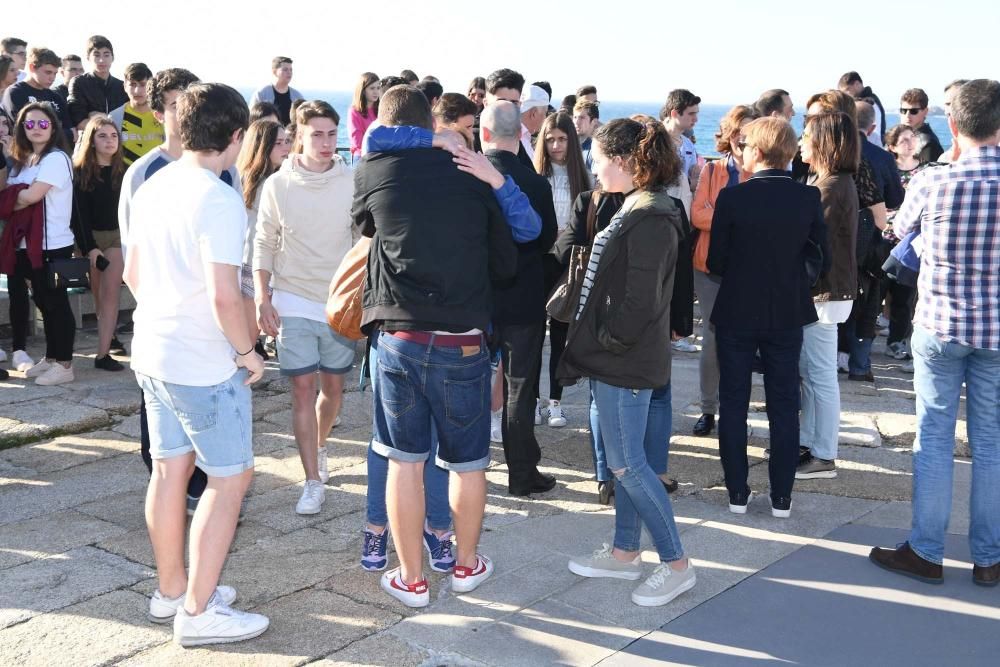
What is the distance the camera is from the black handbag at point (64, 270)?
6.88m

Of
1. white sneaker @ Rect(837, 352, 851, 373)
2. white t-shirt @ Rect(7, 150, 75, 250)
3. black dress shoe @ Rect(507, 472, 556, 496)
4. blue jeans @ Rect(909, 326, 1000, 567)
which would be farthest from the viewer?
white sneaker @ Rect(837, 352, 851, 373)

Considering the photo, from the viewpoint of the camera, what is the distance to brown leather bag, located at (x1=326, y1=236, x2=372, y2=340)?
4211 millimetres

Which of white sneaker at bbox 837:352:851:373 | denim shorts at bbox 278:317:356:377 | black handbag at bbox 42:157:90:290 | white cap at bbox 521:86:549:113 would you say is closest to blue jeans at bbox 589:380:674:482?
denim shorts at bbox 278:317:356:377

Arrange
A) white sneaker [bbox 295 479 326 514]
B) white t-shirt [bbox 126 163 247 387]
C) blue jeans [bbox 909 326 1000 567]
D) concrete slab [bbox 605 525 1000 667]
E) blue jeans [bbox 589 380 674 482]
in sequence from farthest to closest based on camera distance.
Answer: white sneaker [bbox 295 479 326 514] < blue jeans [bbox 589 380 674 482] < blue jeans [bbox 909 326 1000 567] < concrete slab [bbox 605 525 1000 667] < white t-shirt [bbox 126 163 247 387]

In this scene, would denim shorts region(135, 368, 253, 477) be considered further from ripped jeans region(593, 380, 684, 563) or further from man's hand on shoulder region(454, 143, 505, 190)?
ripped jeans region(593, 380, 684, 563)

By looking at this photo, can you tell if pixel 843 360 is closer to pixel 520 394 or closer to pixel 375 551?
pixel 520 394

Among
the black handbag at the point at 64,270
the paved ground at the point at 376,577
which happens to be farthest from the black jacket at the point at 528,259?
the black handbag at the point at 64,270

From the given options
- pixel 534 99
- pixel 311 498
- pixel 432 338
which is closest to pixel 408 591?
pixel 432 338

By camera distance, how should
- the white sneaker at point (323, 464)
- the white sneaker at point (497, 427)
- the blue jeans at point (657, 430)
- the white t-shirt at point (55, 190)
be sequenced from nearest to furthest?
the blue jeans at point (657, 430), the white sneaker at point (323, 464), the white sneaker at point (497, 427), the white t-shirt at point (55, 190)

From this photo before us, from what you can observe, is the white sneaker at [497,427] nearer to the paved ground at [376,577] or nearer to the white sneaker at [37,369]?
the paved ground at [376,577]

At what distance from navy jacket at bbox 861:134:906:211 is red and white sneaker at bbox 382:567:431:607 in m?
3.84

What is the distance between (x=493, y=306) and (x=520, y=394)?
77 cm

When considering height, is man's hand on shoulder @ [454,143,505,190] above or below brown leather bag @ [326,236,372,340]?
above

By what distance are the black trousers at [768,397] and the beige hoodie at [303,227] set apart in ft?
5.86
